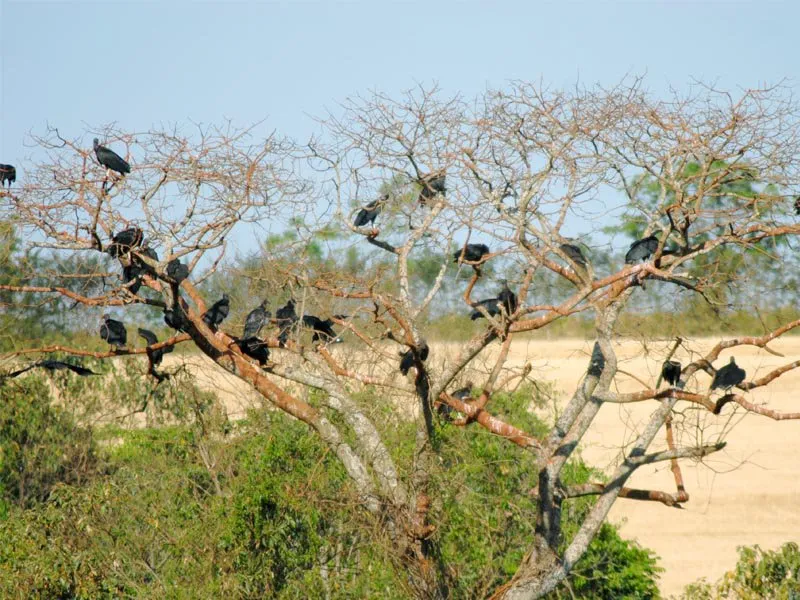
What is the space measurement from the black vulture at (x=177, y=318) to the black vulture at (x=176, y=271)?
0.63 ft

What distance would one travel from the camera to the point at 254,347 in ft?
24.7

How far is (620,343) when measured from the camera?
8.70 meters

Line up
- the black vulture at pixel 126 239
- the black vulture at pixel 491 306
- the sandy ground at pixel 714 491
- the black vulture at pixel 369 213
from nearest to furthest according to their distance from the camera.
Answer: the black vulture at pixel 126 239 → the black vulture at pixel 491 306 → the black vulture at pixel 369 213 → the sandy ground at pixel 714 491

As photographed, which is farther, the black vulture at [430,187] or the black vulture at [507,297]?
the black vulture at [430,187]

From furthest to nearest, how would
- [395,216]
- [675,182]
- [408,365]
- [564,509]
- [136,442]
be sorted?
[136,442], [564,509], [395,216], [408,365], [675,182]

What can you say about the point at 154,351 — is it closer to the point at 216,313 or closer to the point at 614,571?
the point at 216,313

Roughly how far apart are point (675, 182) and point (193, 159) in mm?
3141

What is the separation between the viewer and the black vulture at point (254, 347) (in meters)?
7.48

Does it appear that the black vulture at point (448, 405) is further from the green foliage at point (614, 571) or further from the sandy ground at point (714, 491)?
the sandy ground at point (714, 491)

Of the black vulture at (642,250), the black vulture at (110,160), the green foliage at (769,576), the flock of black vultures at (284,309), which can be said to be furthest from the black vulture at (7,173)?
the green foliage at (769,576)

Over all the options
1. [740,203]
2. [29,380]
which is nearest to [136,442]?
[29,380]

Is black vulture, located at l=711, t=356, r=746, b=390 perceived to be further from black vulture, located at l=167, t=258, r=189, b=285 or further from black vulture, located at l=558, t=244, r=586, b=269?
black vulture, located at l=167, t=258, r=189, b=285

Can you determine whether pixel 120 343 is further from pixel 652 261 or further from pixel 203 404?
pixel 203 404

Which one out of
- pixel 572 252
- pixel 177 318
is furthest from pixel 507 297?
pixel 177 318
